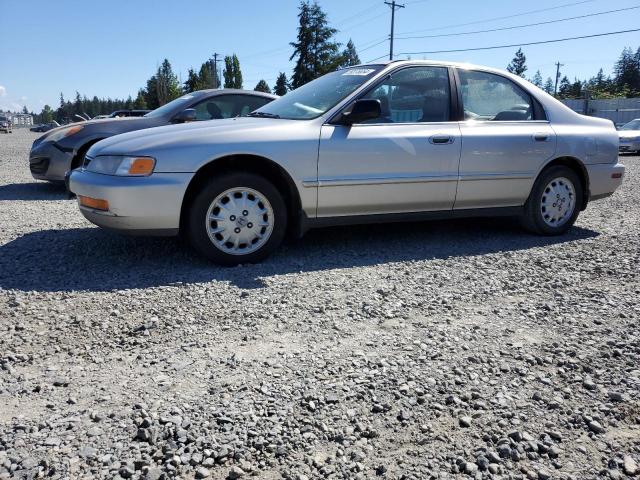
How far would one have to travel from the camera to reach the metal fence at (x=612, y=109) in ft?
128

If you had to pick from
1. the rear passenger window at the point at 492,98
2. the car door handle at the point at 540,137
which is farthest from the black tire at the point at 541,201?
the rear passenger window at the point at 492,98

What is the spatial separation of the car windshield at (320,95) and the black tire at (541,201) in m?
2.01

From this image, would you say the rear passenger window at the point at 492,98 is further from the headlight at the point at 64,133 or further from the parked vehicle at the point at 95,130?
the headlight at the point at 64,133

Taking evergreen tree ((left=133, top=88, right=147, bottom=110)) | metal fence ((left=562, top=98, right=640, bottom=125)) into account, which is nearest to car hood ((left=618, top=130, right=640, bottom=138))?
metal fence ((left=562, top=98, right=640, bottom=125))

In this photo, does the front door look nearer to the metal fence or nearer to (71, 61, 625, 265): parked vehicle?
(71, 61, 625, 265): parked vehicle

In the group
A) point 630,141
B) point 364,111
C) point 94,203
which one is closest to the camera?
point 94,203

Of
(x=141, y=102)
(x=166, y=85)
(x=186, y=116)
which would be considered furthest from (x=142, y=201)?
(x=141, y=102)

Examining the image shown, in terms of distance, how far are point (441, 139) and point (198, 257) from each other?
2.36m

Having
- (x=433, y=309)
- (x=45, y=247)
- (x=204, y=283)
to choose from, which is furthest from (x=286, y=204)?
(x=45, y=247)

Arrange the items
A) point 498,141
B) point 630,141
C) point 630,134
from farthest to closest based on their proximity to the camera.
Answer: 1. point 630,134
2. point 630,141
3. point 498,141

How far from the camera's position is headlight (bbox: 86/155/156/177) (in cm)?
398

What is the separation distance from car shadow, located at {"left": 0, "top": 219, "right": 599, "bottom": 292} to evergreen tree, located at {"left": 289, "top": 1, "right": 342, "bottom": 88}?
54902mm

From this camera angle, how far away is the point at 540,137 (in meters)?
5.25

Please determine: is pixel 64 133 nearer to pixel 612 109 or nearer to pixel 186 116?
pixel 186 116
